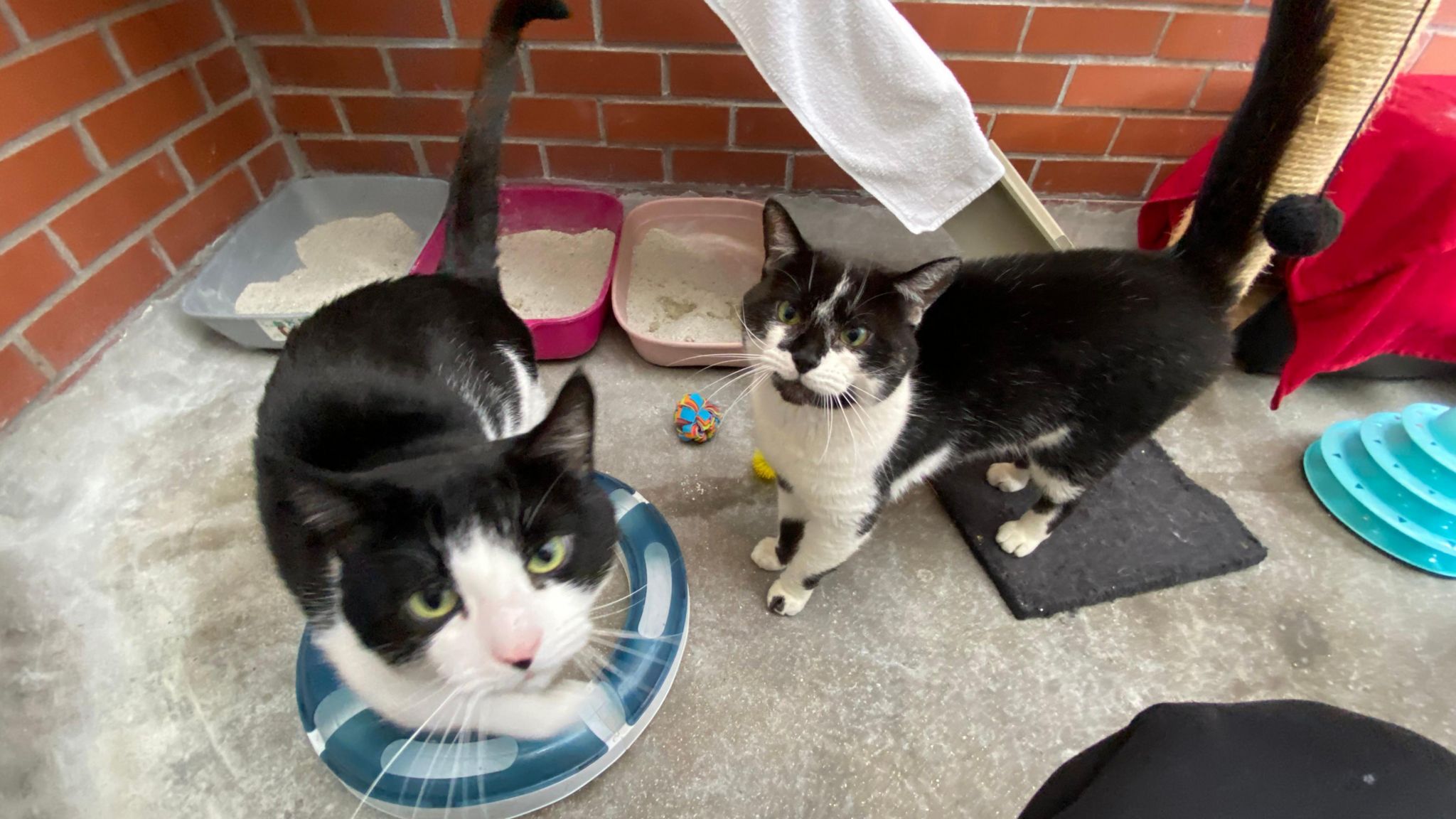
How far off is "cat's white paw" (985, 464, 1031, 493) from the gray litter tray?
146 centimetres

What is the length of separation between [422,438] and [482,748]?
409 millimetres

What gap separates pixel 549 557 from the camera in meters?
0.68

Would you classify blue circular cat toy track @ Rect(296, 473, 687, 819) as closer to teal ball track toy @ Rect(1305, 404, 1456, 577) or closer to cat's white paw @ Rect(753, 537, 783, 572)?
cat's white paw @ Rect(753, 537, 783, 572)

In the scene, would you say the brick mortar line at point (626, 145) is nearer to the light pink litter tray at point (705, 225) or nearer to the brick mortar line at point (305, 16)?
the light pink litter tray at point (705, 225)

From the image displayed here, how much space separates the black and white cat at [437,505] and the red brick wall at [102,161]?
779 mm

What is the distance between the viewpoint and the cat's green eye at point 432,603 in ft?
2.01

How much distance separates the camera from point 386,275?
165cm

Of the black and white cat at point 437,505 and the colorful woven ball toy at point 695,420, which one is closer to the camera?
the black and white cat at point 437,505

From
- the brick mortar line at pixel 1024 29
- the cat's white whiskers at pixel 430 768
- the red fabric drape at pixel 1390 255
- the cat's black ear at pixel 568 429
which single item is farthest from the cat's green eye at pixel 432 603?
the brick mortar line at pixel 1024 29

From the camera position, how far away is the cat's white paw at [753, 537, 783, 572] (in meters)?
1.18

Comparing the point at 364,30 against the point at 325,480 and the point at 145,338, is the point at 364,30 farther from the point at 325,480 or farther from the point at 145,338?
the point at 325,480

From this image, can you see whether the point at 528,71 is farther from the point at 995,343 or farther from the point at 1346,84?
the point at 1346,84

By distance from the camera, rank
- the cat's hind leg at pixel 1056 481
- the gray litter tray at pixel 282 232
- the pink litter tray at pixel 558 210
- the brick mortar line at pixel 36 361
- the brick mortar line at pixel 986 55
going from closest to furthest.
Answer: the cat's hind leg at pixel 1056 481, the brick mortar line at pixel 36 361, the gray litter tray at pixel 282 232, the brick mortar line at pixel 986 55, the pink litter tray at pixel 558 210

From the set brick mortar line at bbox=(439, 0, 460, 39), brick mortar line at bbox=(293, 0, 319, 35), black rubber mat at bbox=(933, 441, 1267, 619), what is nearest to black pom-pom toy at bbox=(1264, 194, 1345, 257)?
black rubber mat at bbox=(933, 441, 1267, 619)
